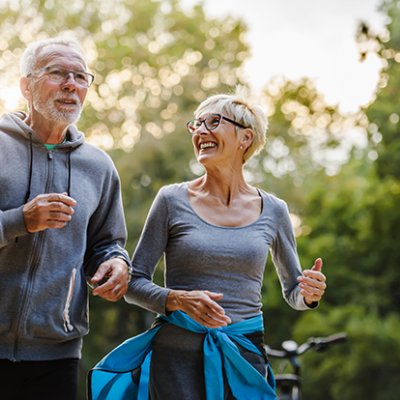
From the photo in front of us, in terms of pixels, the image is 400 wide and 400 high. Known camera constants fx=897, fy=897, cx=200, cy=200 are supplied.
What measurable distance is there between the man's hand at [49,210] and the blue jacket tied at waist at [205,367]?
0.73 m

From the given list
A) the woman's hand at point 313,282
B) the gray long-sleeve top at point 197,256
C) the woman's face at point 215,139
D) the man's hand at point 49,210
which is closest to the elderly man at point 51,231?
the man's hand at point 49,210

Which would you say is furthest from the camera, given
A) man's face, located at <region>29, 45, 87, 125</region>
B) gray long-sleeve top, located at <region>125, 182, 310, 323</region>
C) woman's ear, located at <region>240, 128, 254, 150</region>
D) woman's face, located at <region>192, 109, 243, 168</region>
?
woman's ear, located at <region>240, 128, 254, 150</region>

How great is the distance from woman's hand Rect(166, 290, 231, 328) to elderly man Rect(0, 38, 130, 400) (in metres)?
0.25

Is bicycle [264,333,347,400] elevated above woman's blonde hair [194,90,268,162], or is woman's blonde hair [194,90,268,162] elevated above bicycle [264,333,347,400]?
woman's blonde hair [194,90,268,162]

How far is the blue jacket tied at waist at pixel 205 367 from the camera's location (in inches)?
137

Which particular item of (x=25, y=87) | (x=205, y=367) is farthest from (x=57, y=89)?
(x=205, y=367)

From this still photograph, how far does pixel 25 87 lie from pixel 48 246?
693 mm

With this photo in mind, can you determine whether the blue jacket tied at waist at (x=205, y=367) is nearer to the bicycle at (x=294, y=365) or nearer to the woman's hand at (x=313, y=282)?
the woman's hand at (x=313, y=282)

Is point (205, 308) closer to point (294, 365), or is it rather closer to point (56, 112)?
point (56, 112)

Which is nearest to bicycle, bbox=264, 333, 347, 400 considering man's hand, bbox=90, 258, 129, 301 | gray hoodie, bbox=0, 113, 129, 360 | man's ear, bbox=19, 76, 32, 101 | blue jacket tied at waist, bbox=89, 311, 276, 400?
blue jacket tied at waist, bbox=89, 311, 276, 400

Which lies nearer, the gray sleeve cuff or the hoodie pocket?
the gray sleeve cuff

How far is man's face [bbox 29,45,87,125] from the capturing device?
3443mm

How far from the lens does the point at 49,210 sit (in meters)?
3.01

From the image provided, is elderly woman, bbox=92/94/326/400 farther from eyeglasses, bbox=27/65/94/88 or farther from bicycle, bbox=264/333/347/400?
bicycle, bbox=264/333/347/400
